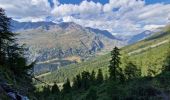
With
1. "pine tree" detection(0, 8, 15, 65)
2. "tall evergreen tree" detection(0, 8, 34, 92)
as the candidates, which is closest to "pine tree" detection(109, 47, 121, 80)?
"tall evergreen tree" detection(0, 8, 34, 92)

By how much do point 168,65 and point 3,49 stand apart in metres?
72.7

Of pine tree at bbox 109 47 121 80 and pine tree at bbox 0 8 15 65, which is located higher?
pine tree at bbox 0 8 15 65

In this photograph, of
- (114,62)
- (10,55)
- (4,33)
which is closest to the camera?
(4,33)

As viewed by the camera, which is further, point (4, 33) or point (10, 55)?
point (10, 55)

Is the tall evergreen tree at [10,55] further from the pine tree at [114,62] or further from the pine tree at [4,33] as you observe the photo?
the pine tree at [114,62]

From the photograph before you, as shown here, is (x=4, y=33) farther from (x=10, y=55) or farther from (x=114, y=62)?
(x=114, y=62)

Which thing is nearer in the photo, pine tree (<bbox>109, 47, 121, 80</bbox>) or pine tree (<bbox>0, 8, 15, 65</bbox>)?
pine tree (<bbox>0, 8, 15, 65</bbox>)

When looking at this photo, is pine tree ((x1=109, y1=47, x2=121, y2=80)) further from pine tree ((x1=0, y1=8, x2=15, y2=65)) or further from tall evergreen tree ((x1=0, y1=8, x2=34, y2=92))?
pine tree ((x1=0, y1=8, x2=15, y2=65))

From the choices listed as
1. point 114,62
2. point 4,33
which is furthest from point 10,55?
point 114,62

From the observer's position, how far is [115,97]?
192 ft

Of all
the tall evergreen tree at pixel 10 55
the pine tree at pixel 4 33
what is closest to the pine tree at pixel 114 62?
the tall evergreen tree at pixel 10 55

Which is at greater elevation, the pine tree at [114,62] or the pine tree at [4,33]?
the pine tree at [4,33]

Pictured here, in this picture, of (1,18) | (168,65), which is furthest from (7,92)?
(168,65)

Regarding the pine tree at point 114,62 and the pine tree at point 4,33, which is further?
the pine tree at point 114,62
